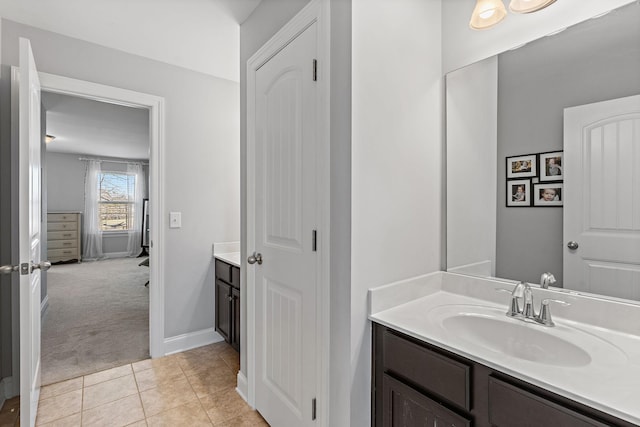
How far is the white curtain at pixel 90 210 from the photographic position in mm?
7297

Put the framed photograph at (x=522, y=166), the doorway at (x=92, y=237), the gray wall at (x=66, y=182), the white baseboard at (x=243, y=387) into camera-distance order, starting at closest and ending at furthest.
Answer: the framed photograph at (x=522, y=166) → the white baseboard at (x=243, y=387) → the doorway at (x=92, y=237) → the gray wall at (x=66, y=182)

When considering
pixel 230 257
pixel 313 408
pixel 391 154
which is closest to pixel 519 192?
pixel 391 154

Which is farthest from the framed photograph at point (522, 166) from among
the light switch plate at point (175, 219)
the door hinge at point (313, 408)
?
the light switch plate at point (175, 219)

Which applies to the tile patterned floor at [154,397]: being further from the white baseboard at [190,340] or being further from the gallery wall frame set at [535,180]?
the gallery wall frame set at [535,180]

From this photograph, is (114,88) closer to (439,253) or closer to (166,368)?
(166,368)

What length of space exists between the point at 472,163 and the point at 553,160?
33 cm

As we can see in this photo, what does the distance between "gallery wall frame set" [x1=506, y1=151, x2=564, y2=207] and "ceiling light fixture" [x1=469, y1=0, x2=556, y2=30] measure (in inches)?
22.0

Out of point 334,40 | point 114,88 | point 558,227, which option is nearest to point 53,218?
point 114,88

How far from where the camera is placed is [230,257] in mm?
2707

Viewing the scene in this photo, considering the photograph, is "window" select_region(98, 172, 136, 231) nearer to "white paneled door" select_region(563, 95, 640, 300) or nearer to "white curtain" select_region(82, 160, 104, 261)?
"white curtain" select_region(82, 160, 104, 261)

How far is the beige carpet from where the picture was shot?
2.46m

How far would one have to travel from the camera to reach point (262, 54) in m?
1.77

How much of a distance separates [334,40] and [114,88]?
1.92m

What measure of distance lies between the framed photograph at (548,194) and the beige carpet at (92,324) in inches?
114
